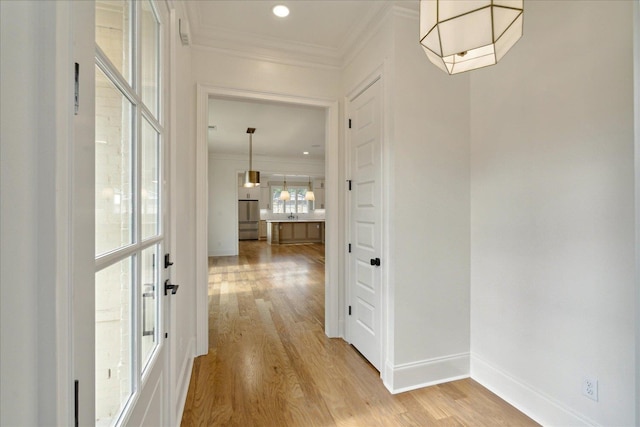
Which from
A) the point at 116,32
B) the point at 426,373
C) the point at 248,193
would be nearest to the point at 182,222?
the point at 116,32

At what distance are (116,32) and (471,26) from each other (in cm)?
116

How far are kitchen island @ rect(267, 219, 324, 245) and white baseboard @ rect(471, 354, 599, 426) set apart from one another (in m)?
9.00

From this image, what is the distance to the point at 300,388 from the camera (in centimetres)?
211

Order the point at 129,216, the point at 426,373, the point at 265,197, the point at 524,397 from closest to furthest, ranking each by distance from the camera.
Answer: the point at 129,216 → the point at 524,397 → the point at 426,373 → the point at 265,197

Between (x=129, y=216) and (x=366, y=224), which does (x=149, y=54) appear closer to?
(x=129, y=216)

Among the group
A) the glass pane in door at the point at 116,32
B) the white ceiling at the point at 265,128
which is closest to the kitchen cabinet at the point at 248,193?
the white ceiling at the point at 265,128

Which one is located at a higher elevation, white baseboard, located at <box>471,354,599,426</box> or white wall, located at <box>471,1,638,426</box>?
white wall, located at <box>471,1,638,426</box>

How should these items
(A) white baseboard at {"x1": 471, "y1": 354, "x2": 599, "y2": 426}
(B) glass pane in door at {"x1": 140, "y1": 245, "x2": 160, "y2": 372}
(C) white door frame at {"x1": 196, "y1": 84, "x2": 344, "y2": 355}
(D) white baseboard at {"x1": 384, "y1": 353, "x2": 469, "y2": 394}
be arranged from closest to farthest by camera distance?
(B) glass pane in door at {"x1": 140, "y1": 245, "x2": 160, "y2": 372} → (A) white baseboard at {"x1": 471, "y1": 354, "x2": 599, "y2": 426} → (D) white baseboard at {"x1": 384, "y1": 353, "x2": 469, "y2": 394} → (C) white door frame at {"x1": 196, "y1": 84, "x2": 344, "y2": 355}

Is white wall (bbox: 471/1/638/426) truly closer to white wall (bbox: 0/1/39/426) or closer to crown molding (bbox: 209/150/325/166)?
white wall (bbox: 0/1/39/426)

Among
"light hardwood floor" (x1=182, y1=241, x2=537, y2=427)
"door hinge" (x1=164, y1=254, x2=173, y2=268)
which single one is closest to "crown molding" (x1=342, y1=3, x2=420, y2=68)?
"door hinge" (x1=164, y1=254, x2=173, y2=268)

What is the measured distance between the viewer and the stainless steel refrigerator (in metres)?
12.0

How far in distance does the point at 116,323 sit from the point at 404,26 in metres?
2.42

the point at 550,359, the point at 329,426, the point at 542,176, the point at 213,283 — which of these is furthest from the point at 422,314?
the point at 213,283

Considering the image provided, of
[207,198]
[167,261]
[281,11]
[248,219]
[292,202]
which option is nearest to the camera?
[167,261]
